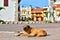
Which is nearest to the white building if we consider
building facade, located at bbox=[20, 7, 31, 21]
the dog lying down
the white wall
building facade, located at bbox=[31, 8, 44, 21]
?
the white wall

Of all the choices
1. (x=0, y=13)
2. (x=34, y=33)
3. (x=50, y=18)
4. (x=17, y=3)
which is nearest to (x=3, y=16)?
(x=0, y=13)

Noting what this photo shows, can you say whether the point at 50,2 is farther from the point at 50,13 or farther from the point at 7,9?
the point at 7,9

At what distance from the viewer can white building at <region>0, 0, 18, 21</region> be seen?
34500 millimetres

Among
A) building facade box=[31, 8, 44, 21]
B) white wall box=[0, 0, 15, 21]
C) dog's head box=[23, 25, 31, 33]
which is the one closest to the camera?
dog's head box=[23, 25, 31, 33]

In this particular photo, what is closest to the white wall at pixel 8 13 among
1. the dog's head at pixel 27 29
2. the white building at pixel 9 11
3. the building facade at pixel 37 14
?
the white building at pixel 9 11

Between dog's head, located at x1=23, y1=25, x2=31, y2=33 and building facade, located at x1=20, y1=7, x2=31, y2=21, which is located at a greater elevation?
dog's head, located at x1=23, y1=25, x2=31, y2=33

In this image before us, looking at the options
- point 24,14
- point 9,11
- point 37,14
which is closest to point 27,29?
point 9,11

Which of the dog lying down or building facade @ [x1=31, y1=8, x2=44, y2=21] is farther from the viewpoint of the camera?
building facade @ [x1=31, y1=8, x2=44, y2=21]

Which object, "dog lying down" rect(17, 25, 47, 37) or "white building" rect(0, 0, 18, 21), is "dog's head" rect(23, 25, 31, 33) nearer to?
"dog lying down" rect(17, 25, 47, 37)

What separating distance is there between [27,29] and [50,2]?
99.5 feet

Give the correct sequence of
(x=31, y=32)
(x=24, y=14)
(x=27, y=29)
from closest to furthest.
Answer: (x=27, y=29) < (x=31, y=32) < (x=24, y=14)

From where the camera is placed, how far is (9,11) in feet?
113

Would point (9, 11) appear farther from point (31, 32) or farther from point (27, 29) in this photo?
point (27, 29)

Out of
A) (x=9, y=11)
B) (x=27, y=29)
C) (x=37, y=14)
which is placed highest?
(x=27, y=29)
